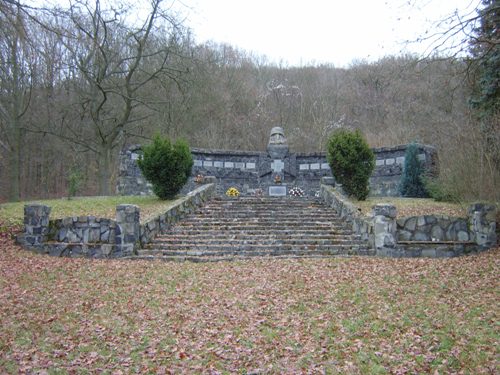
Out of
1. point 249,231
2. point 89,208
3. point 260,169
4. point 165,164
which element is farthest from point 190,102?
point 249,231

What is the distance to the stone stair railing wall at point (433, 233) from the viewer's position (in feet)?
35.6

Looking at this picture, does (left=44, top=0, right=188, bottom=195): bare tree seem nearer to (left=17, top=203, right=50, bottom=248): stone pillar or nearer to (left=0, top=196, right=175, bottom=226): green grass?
(left=0, top=196, right=175, bottom=226): green grass

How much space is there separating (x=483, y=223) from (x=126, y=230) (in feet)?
25.7

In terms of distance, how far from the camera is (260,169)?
21953 millimetres

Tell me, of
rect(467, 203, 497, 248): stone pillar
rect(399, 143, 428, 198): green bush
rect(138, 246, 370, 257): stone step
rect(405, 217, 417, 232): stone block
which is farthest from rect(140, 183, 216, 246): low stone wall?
rect(467, 203, 497, 248): stone pillar

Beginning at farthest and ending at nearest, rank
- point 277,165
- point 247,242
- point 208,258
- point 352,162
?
point 277,165
point 352,162
point 247,242
point 208,258

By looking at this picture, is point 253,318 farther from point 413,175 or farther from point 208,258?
point 413,175

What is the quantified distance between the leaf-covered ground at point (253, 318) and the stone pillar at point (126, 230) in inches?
48.8

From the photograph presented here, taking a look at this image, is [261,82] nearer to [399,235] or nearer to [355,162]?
[355,162]

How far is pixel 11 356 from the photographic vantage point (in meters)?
5.26

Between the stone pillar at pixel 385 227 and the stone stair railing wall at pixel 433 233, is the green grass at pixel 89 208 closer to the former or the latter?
the stone pillar at pixel 385 227

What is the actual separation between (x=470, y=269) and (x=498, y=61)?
5.62 m

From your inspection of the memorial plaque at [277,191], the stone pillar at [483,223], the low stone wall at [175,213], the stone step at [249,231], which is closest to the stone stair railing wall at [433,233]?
the stone pillar at [483,223]

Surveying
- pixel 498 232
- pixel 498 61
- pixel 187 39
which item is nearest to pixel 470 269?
pixel 498 232
